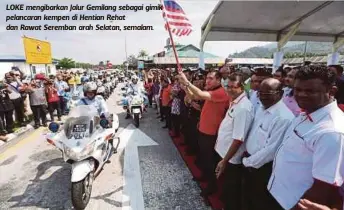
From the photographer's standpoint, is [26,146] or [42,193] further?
[26,146]

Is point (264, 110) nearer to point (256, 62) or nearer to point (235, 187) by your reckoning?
point (235, 187)

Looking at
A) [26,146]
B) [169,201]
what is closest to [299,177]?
[169,201]

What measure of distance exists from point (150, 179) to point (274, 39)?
1088 centimetres

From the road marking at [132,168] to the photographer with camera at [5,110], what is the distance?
3.35m

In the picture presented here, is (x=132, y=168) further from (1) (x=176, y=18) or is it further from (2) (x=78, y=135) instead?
(1) (x=176, y=18)

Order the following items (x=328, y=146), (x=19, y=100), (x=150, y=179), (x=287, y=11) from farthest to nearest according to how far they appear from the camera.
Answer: (x=287, y=11)
(x=19, y=100)
(x=150, y=179)
(x=328, y=146)

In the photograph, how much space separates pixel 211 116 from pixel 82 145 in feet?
6.07

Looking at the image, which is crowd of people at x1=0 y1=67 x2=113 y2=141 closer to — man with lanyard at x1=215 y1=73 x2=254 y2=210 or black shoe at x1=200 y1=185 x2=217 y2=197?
black shoe at x1=200 y1=185 x2=217 y2=197

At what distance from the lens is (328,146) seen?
131cm

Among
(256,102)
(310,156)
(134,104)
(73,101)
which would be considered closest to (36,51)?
(134,104)

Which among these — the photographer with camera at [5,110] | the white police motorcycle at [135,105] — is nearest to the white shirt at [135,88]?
the white police motorcycle at [135,105]

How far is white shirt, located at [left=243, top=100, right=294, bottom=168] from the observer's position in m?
2.13

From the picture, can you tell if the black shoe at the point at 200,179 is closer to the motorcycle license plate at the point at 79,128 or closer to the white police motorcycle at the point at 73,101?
the motorcycle license plate at the point at 79,128

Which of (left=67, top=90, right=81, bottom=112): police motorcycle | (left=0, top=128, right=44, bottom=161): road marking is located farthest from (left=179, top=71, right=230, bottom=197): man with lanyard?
(left=0, top=128, right=44, bottom=161): road marking
